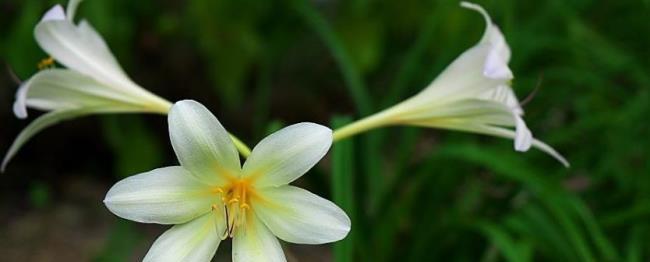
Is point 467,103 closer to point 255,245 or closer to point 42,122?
point 255,245

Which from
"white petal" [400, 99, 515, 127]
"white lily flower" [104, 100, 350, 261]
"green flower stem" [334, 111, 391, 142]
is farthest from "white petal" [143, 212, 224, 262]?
"white petal" [400, 99, 515, 127]

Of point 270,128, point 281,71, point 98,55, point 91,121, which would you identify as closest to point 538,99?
point 270,128

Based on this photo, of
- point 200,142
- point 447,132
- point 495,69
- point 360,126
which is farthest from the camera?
point 447,132

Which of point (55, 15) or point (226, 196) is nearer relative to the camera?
point (226, 196)

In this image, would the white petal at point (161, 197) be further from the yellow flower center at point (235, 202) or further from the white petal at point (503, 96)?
the white petal at point (503, 96)

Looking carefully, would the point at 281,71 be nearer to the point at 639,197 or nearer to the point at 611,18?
the point at 611,18

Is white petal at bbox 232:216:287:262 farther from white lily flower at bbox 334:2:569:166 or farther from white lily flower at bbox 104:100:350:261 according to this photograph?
white lily flower at bbox 334:2:569:166

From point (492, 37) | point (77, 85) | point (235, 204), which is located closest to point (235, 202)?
point (235, 204)

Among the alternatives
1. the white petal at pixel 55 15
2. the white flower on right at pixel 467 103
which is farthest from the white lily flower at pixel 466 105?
the white petal at pixel 55 15
